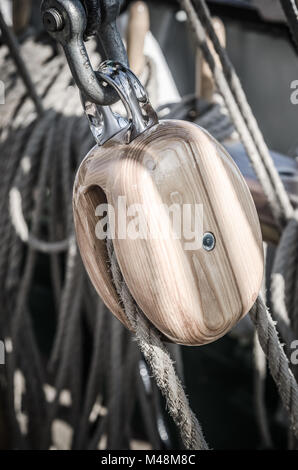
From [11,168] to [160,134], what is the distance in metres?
0.77

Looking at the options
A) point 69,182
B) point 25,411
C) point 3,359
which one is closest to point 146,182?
point 69,182

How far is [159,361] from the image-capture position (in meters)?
0.56

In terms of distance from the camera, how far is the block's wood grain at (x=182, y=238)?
1.62 ft

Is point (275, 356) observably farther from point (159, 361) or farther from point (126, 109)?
point (126, 109)

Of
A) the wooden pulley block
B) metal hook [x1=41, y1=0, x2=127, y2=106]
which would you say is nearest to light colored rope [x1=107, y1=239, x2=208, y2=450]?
the wooden pulley block

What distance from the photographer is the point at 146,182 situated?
49cm

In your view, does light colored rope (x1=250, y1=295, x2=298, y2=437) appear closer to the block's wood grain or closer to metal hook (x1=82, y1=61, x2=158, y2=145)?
the block's wood grain

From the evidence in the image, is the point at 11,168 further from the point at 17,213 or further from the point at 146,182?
the point at 146,182

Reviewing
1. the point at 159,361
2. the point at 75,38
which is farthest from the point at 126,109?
the point at 159,361

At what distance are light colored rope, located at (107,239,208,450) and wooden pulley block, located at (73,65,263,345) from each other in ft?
0.08

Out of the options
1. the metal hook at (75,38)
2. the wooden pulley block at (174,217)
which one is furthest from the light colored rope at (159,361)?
the metal hook at (75,38)

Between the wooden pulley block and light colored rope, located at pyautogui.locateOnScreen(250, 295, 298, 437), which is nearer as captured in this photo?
the wooden pulley block

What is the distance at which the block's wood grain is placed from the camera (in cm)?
50
